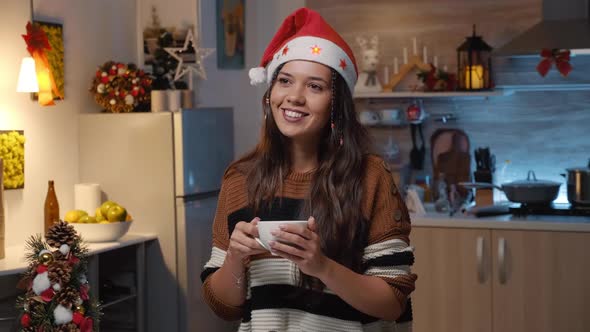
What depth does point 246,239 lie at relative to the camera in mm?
1729

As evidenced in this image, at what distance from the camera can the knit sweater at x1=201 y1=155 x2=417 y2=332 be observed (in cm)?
183

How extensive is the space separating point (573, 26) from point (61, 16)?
2499mm

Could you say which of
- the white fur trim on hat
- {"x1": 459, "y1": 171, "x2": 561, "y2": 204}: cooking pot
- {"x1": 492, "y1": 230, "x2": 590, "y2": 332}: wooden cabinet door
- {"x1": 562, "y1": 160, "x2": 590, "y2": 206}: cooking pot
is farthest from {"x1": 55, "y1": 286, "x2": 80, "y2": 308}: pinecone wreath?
{"x1": 562, "y1": 160, "x2": 590, "y2": 206}: cooking pot

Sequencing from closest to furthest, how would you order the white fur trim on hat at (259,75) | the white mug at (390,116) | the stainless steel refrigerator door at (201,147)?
the white fur trim on hat at (259,75) < the stainless steel refrigerator door at (201,147) < the white mug at (390,116)

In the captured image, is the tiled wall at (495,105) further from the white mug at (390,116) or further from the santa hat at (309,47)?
the santa hat at (309,47)

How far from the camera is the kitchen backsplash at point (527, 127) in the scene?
4.80m

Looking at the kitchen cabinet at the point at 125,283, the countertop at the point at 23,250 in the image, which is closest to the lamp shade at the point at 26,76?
the countertop at the point at 23,250

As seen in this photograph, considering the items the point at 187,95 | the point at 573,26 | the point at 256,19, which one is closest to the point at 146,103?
the point at 187,95

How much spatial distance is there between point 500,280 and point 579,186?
0.61m

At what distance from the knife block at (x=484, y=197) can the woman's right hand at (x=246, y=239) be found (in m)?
2.97

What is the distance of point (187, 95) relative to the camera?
4473 mm

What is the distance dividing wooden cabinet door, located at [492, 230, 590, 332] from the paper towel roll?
75.0 inches

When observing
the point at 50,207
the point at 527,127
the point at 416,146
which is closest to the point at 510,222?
the point at 527,127

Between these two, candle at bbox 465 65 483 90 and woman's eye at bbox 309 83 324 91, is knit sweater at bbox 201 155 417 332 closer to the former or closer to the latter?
woman's eye at bbox 309 83 324 91
